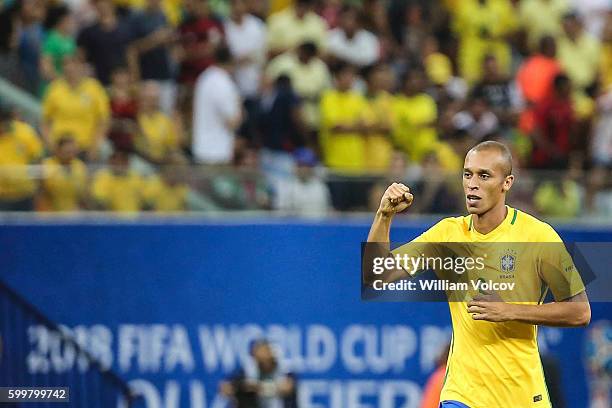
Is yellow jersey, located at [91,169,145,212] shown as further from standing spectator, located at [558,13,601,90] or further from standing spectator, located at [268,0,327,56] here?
standing spectator, located at [558,13,601,90]

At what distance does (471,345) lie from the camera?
777cm

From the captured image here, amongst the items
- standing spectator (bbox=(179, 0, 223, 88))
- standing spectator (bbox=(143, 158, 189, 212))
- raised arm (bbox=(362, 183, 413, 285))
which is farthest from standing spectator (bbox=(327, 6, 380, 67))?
raised arm (bbox=(362, 183, 413, 285))

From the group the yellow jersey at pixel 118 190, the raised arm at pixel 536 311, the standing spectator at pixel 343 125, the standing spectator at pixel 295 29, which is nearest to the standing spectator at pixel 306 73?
the standing spectator at pixel 343 125

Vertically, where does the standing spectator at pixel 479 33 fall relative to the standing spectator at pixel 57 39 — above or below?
above

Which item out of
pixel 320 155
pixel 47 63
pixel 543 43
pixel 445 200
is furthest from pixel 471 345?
pixel 543 43

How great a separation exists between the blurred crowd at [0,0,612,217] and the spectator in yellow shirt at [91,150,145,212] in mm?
18

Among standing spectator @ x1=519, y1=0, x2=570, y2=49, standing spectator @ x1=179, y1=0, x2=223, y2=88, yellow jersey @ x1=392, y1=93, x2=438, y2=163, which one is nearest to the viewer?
yellow jersey @ x1=392, y1=93, x2=438, y2=163

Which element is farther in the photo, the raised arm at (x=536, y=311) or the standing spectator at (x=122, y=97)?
the standing spectator at (x=122, y=97)

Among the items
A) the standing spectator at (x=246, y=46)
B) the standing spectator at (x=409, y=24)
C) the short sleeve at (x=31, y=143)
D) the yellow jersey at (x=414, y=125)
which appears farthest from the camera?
the standing spectator at (x=409, y=24)

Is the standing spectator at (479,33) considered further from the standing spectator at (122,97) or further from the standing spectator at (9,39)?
the standing spectator at (9,39)

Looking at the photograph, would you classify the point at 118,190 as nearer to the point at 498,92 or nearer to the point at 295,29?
the point at 295,29

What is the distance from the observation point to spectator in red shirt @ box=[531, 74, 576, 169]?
49.1 feet

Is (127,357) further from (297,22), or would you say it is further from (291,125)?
(297,22)

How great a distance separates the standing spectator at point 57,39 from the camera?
14734mm
